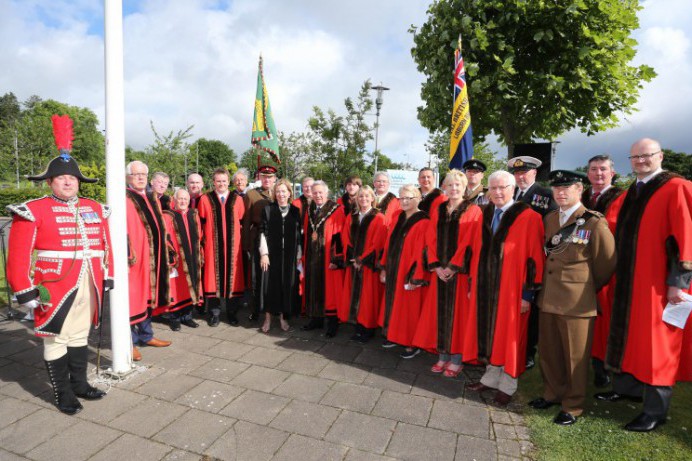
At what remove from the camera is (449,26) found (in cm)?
763

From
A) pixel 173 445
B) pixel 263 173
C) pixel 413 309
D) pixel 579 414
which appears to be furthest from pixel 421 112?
pixel 173 445

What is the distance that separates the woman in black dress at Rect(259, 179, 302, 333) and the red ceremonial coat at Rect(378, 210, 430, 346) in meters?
1.47

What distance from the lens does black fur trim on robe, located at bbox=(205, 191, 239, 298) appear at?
6004 millimetres

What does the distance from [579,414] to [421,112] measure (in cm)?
741

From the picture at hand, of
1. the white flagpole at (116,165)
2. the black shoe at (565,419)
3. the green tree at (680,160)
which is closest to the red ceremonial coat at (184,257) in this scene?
the white flagpole at (116,165)

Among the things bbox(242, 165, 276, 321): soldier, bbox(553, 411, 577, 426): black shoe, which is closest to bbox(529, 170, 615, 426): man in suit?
bbox(553, 411, 577, 426): black shoe

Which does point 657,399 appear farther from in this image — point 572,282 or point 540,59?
point 540,59

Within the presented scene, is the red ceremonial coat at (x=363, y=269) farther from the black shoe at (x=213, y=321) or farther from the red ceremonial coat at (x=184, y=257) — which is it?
the red ceremonial coat at (x=184, y=257)

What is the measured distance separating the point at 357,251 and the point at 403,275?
2.51ft

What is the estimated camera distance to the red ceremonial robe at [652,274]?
309cm

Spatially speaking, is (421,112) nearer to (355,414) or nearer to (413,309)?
(413,309)

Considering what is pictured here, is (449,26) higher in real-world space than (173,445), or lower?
higher

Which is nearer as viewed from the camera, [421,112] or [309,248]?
[309,248]

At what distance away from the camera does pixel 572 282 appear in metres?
3.30
